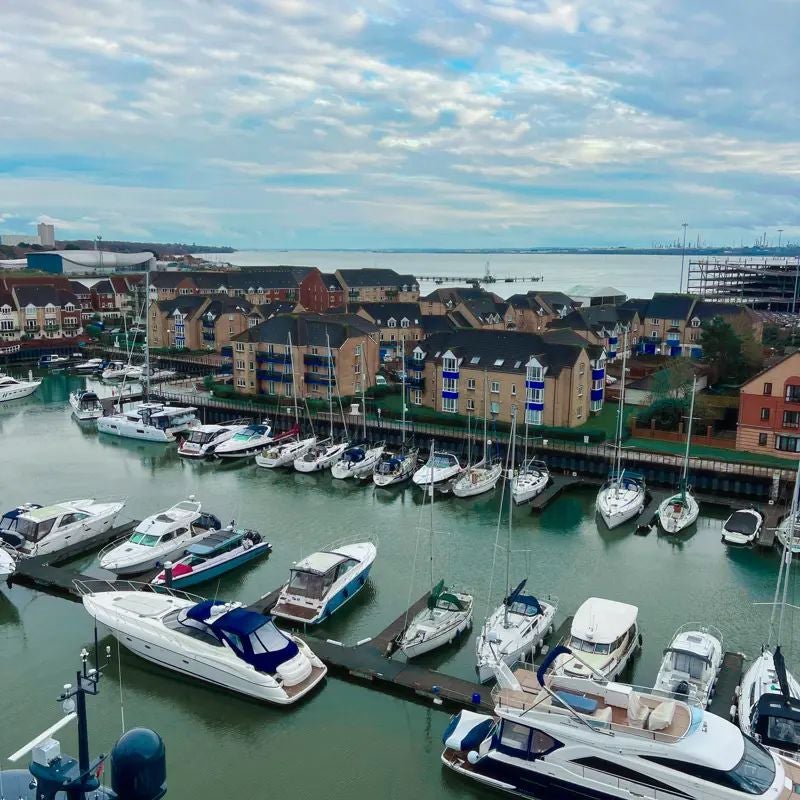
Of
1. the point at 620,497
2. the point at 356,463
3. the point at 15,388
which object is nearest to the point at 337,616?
the point at 620,497

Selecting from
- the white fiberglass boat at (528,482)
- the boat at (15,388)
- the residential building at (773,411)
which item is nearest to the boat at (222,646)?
the white fiberglass boat at (528,482)

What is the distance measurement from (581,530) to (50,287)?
3187 inches

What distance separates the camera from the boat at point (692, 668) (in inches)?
755

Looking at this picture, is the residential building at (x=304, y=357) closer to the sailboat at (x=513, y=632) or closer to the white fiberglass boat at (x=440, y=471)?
the white fiberglass boat at (x=440, y=471)

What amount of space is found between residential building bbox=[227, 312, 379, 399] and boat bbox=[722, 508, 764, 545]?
1161 inches

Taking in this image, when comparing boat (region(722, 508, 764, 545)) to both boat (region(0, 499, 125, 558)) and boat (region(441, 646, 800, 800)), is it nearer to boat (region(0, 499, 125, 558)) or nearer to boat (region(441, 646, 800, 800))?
boat (region(441, 646, 800, 800))

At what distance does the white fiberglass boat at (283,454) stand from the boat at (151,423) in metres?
9.29

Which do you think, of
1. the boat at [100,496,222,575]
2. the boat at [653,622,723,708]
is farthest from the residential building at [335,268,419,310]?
the boat at [653,622,723,708]

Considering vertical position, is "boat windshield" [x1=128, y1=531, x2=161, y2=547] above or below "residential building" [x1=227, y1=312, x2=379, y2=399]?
below

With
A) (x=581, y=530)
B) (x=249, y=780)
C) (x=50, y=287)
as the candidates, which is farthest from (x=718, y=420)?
(x=50, y=287)

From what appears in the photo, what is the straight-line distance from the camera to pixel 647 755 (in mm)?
15188

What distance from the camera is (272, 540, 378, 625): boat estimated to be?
24.2 metres

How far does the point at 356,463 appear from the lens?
137 feet

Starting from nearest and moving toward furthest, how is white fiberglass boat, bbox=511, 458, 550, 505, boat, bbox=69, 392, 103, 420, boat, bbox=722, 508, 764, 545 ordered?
1. boat, bbox=722, 508, 764, 545
2. white fiberglass boat, bbox=511, 458, 550, 505
3. boat, bbox=69, 392, 103, 420
